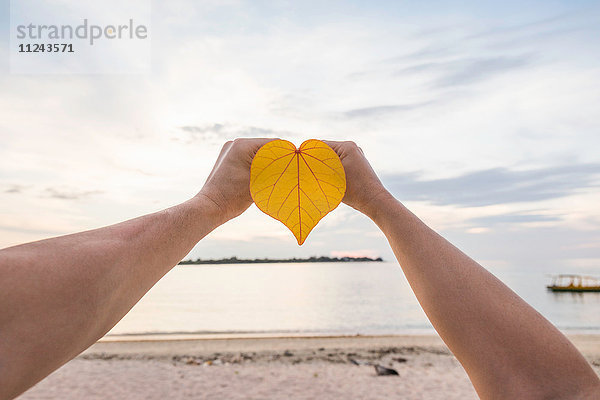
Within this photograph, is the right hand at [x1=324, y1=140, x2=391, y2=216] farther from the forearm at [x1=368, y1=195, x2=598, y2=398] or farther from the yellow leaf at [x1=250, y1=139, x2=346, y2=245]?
the forearm at [x1=368, y1=195, x2=598, y2=398]

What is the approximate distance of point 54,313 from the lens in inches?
22.1

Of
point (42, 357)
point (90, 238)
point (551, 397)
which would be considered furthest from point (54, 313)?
point (551, 397)

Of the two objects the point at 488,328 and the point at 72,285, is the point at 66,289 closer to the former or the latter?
the point at 72,285

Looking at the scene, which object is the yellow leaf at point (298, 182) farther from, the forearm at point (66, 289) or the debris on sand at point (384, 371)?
the debris on sand at point (384, 371)

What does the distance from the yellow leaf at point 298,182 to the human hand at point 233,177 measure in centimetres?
9

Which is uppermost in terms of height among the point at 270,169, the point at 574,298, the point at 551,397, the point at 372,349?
the point at 270,169

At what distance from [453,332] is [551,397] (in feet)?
0.52

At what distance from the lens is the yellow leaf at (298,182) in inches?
39.7

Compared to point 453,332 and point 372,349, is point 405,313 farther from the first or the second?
point 453,332

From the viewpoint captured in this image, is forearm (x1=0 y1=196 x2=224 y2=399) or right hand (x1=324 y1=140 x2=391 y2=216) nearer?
forearm (x1=0 y1=196 x2=224 y2=399)

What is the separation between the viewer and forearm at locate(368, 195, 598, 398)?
1.96ft

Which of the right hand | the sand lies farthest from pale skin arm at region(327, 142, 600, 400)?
the sand

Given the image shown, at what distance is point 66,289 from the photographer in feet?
1.91

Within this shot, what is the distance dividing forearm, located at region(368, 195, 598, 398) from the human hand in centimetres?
50
